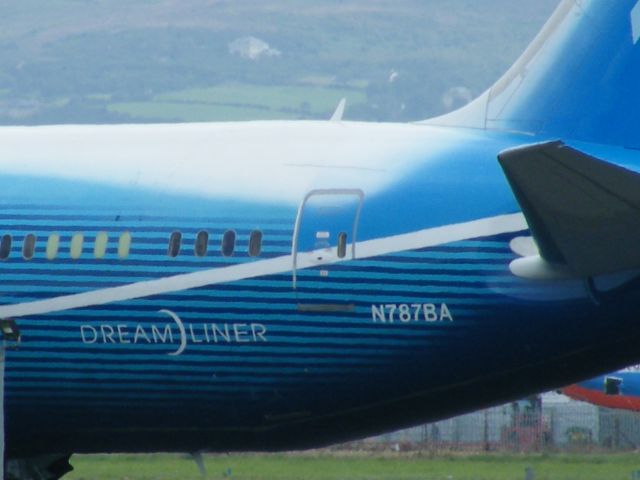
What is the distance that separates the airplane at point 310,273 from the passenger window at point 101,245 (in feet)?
0.07

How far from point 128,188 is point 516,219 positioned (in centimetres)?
447

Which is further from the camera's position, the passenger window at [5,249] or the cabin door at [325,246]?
the passenger window at [5,249]

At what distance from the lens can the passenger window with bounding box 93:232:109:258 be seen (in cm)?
2247

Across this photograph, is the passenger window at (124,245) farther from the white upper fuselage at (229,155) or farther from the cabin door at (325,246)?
the cabin door at (325,246)

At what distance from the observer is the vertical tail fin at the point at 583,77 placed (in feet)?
70.3

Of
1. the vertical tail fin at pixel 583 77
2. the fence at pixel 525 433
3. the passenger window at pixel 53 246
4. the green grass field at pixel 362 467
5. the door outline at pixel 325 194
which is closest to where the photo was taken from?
the door outline at pixel 325 194

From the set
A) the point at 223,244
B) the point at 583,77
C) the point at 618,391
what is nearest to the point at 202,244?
the point at 223,244

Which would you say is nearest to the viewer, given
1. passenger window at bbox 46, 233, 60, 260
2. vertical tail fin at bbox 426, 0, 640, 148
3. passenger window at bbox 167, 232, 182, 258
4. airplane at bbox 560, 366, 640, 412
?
vertical tail fin at bbox 426, 0, 640, 148

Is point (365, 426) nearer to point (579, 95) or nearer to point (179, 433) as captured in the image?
point (179, 433)

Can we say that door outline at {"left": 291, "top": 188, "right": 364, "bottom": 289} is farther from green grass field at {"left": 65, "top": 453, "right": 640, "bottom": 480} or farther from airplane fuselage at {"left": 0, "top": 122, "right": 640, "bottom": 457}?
green grass field at {"left": 65, "top": 453, "right": 640, "bottom": 480}

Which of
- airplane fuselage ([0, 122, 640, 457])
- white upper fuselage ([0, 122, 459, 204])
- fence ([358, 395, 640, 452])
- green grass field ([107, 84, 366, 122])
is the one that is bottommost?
airplane fuselage ([0, 122, 640, 457])

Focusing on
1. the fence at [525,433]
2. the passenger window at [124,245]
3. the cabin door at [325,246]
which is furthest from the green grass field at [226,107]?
the cabin door at [325,246]

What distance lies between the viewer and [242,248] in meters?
21.8

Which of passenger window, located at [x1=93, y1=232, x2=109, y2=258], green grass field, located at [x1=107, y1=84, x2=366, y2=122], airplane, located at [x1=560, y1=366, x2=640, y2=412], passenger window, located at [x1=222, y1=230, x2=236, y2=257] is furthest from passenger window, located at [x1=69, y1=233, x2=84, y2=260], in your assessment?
green grass field, located at [x1=107, y1=84, x2=366, y2=122]
